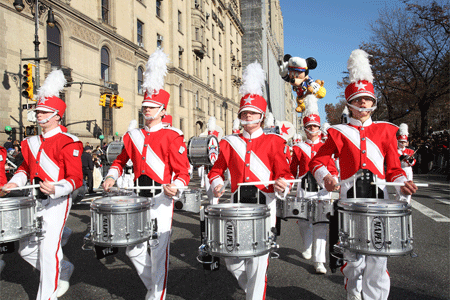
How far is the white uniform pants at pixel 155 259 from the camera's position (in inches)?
149

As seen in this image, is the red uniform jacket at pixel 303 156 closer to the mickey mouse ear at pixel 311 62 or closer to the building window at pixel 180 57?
the mickey mouse ear at pixel 311 62

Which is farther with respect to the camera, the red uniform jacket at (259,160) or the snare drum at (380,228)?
the red uniform jacket at (259,160)

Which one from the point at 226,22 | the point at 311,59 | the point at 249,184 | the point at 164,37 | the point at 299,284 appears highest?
the point at 226,22

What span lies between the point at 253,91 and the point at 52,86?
2.42 metres

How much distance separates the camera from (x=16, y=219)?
11.6 feet

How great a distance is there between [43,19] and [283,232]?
18188 millimetres

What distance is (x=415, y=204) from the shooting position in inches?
424

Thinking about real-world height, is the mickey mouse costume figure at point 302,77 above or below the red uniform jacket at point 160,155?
above

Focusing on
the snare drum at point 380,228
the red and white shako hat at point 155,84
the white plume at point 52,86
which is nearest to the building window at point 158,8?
the white plume at point 52,86

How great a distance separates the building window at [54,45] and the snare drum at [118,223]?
775 inches

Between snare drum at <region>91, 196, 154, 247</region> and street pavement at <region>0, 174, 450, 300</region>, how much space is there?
129 cm

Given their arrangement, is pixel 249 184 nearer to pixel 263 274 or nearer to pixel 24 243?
pixel 263 274

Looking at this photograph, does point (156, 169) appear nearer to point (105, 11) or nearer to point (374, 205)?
point (374, 205)

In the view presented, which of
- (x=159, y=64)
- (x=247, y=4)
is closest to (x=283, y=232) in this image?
(x=159, y=64)
